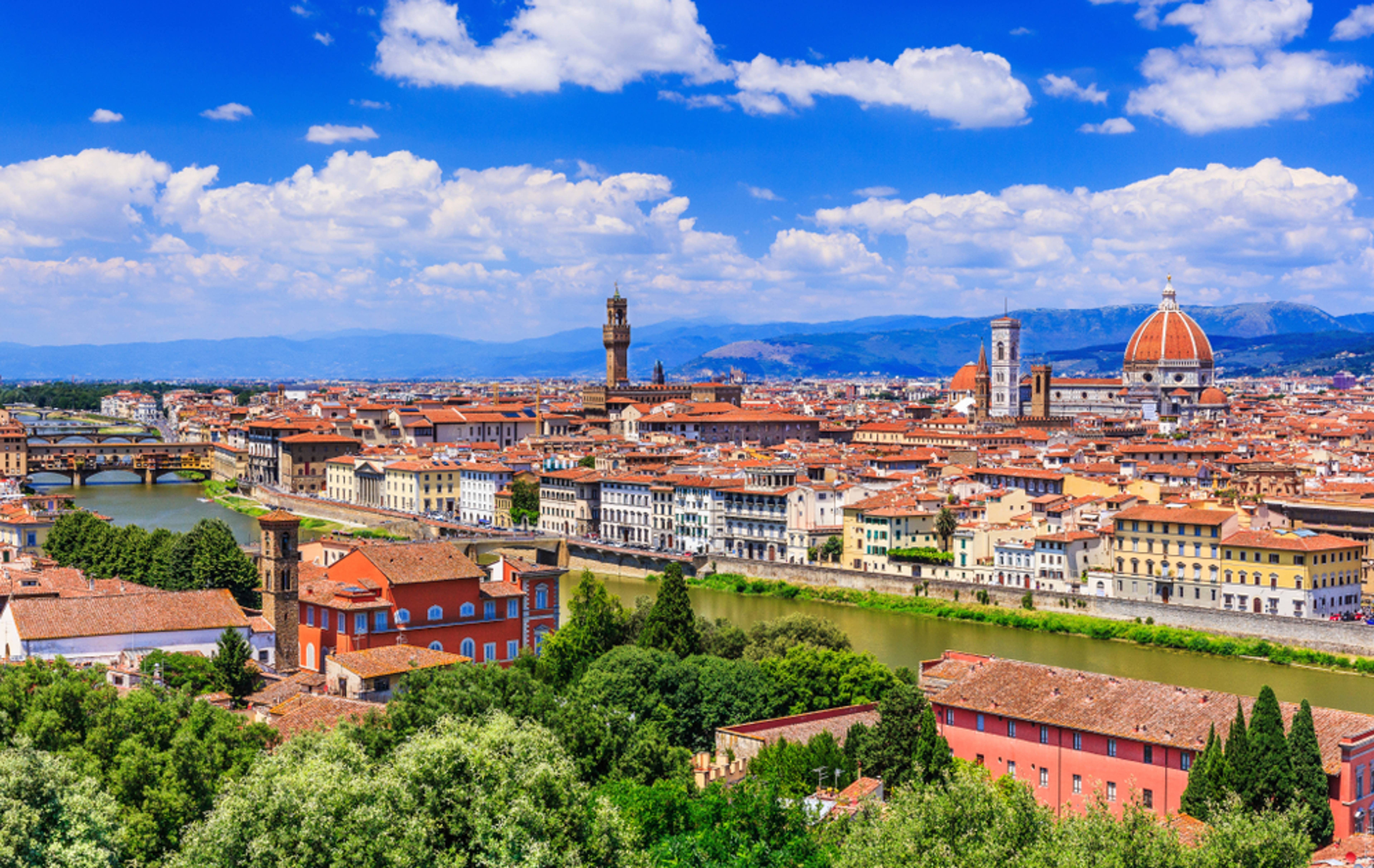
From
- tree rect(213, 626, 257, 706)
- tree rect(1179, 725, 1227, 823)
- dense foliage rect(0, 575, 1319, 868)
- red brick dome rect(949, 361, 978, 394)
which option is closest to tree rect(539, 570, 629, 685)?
dense foliage rect(0, 575, 1319, 868)

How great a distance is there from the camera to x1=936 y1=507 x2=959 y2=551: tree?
36.6m

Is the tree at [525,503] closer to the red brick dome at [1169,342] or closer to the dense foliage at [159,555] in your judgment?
the dense foliage at [159,555]

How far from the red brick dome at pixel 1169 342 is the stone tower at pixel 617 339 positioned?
97.4 ft

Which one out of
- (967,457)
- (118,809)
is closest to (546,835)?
(118,809)

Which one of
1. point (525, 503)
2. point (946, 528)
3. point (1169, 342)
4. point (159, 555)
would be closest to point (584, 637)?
point (159, 555)

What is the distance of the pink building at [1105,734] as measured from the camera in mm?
15352

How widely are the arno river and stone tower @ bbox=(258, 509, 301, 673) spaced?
34.7ft

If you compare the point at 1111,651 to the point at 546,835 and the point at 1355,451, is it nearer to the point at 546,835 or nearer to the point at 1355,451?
the point at 546,835

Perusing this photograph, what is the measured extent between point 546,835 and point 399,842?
1.11 metres

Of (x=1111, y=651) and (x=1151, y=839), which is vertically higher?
(x=1151, y=839)

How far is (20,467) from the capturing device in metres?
68.9

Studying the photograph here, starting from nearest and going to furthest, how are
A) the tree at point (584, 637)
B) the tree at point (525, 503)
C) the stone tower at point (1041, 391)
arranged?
the tree at point (584, 637) → the tree at point (525, 503) → the stone tower at point (1041, 391)

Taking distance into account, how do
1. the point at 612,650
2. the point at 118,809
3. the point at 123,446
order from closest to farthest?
the point at 118,809 → the point at 612,650 → the point at 123,446

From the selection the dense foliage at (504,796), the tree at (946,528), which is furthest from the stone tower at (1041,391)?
the dense foliage at (504,796)
